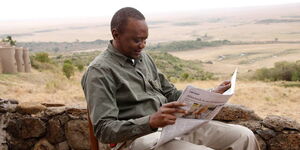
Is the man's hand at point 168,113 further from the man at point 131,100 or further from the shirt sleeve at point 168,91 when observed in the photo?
the shirt sleeve at point 168,91

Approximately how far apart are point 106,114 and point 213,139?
747mm

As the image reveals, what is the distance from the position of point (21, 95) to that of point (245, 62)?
4944 centimetres

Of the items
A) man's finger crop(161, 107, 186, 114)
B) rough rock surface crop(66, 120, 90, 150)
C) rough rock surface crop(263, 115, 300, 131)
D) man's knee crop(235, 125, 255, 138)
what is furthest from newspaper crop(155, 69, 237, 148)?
rough rock surface crop(66, 120, 90, 150)

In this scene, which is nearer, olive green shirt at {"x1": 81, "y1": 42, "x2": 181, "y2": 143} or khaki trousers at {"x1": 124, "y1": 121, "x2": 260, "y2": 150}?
olive green shirt at {"x1": 81, "y1": 42, "x2": 181, "y2": 143}

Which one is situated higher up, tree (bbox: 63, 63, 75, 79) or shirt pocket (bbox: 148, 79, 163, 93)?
shirt pocket (bbox: 148, 79, 163, 93)

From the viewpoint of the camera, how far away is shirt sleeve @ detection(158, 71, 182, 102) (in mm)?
3045

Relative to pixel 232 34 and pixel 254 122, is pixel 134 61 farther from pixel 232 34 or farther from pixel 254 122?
pixel 232 34

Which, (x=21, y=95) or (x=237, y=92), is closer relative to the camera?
(x=21, y=95)

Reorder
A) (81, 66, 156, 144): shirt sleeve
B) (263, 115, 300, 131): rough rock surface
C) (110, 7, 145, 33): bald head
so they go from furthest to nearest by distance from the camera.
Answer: (263, 115, 300, 131): rough rock surface
(110, 7, 145, 33): bald head
(81, 66, 156, 144): shirt sleeve

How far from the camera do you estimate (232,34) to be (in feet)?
358

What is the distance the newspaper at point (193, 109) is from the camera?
2.13 metres

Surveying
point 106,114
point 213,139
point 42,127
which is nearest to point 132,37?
point 106,114

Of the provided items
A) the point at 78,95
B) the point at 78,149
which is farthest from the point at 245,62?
the point at 78,149

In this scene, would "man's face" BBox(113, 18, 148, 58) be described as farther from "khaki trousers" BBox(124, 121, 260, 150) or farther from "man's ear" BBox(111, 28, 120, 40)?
"khaki trousers" BBox(124, 121, 260, 150)
